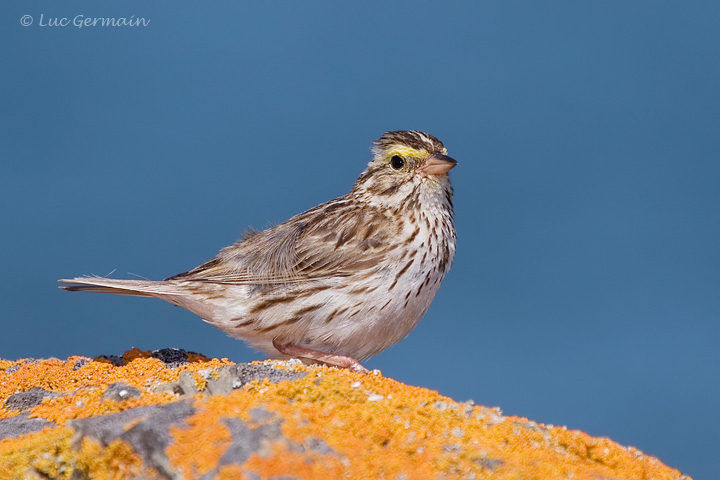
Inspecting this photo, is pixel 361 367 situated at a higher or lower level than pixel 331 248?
lower

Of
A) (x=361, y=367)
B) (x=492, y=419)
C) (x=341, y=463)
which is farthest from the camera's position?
(x=361, y=367)

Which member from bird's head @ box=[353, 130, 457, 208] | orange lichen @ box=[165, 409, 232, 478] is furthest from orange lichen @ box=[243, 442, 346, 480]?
bird's head @ box=[353, 130, 457, 208]

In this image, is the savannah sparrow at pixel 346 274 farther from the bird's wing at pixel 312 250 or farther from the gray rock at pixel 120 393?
the gray rock at pixel 120 393

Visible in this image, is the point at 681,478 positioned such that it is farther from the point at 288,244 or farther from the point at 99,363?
Answer: the point at 99,363

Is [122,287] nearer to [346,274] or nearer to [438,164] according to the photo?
[346,274]

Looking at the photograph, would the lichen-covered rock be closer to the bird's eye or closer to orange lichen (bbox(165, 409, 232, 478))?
orange lichen (bbox(165, 409, 232, 478))

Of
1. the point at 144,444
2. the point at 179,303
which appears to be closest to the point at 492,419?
the point at 144,444
